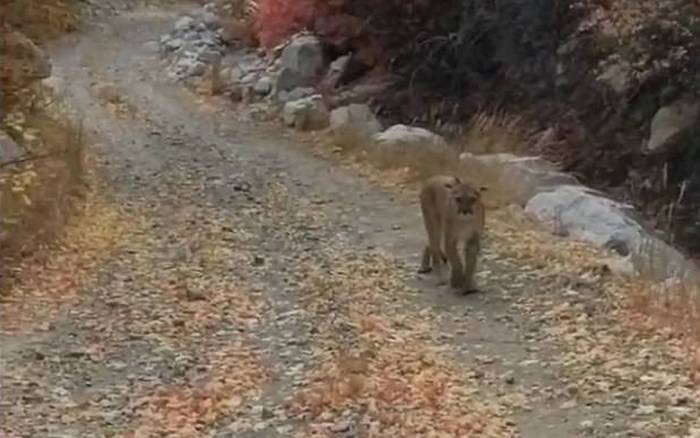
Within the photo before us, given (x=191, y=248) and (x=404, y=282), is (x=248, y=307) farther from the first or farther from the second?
(x=191, y=248)

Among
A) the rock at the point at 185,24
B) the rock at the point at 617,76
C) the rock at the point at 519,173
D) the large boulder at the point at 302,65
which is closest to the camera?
the rock at the point at 519,173

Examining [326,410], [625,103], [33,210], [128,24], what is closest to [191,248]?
[33,210]

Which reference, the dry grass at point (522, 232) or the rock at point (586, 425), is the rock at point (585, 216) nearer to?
the dry grass at point (522, 232)

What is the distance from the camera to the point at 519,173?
13438 millimetres

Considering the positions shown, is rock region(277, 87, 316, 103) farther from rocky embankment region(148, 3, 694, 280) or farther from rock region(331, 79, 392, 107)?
rock region(331, 79, 392, 107)

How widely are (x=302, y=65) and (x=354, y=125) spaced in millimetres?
3091

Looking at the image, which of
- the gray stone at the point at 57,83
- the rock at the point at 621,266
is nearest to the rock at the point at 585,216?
the rock at the point at 621,266

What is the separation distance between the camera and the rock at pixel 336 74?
18.9m

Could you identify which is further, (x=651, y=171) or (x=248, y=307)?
(x=651, y=171)

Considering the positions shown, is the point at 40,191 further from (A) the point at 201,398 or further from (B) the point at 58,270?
(A) the point at 201,398

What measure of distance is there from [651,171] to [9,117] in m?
6.23

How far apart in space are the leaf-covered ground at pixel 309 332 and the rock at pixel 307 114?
11.5ft

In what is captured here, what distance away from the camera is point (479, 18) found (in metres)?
16.7

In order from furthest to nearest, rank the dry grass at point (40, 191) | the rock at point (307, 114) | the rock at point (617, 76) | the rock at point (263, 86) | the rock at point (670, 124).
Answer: the rock at point (263, 86) → the rock at point (307, 114) → the rock at point (617, 76) → the rock at point (670, 124) → the dry grass at point (40, 191)
